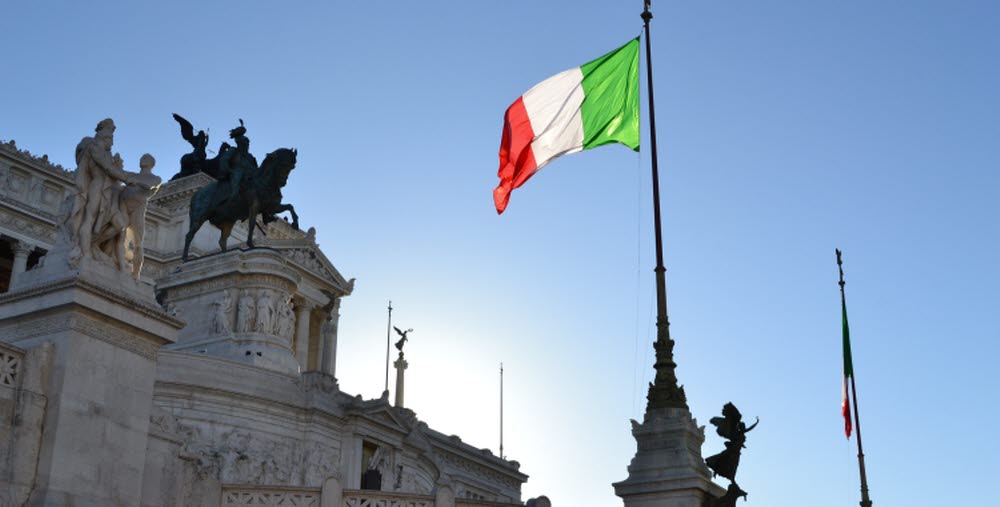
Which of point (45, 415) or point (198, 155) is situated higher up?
point (198, 155)

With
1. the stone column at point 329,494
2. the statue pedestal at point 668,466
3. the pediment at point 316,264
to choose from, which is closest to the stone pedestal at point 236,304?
the pediment at point 316,264

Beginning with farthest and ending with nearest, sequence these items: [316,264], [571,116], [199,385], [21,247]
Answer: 1. [316,264]
2. [21,247]
3. [199,385]
4. [571,116]

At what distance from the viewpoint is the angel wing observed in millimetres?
78500

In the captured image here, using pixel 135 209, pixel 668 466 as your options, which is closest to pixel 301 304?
pixel 668 466

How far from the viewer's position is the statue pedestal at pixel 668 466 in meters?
17.6

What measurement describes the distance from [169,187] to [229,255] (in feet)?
90.9

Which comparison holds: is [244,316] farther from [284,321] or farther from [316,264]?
[316,264]

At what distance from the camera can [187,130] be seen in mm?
78750

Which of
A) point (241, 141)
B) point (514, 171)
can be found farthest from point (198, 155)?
point (514, 171)

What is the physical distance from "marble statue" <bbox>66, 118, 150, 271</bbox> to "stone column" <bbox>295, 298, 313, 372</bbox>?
45.2 meters

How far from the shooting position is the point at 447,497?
19109 millimetres

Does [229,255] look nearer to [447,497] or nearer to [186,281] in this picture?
[186,281]

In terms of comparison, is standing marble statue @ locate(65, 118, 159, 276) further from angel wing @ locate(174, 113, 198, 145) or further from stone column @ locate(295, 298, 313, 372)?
angel wing @ locate(174, 113, 198, 145)

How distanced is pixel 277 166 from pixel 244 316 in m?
5.50
